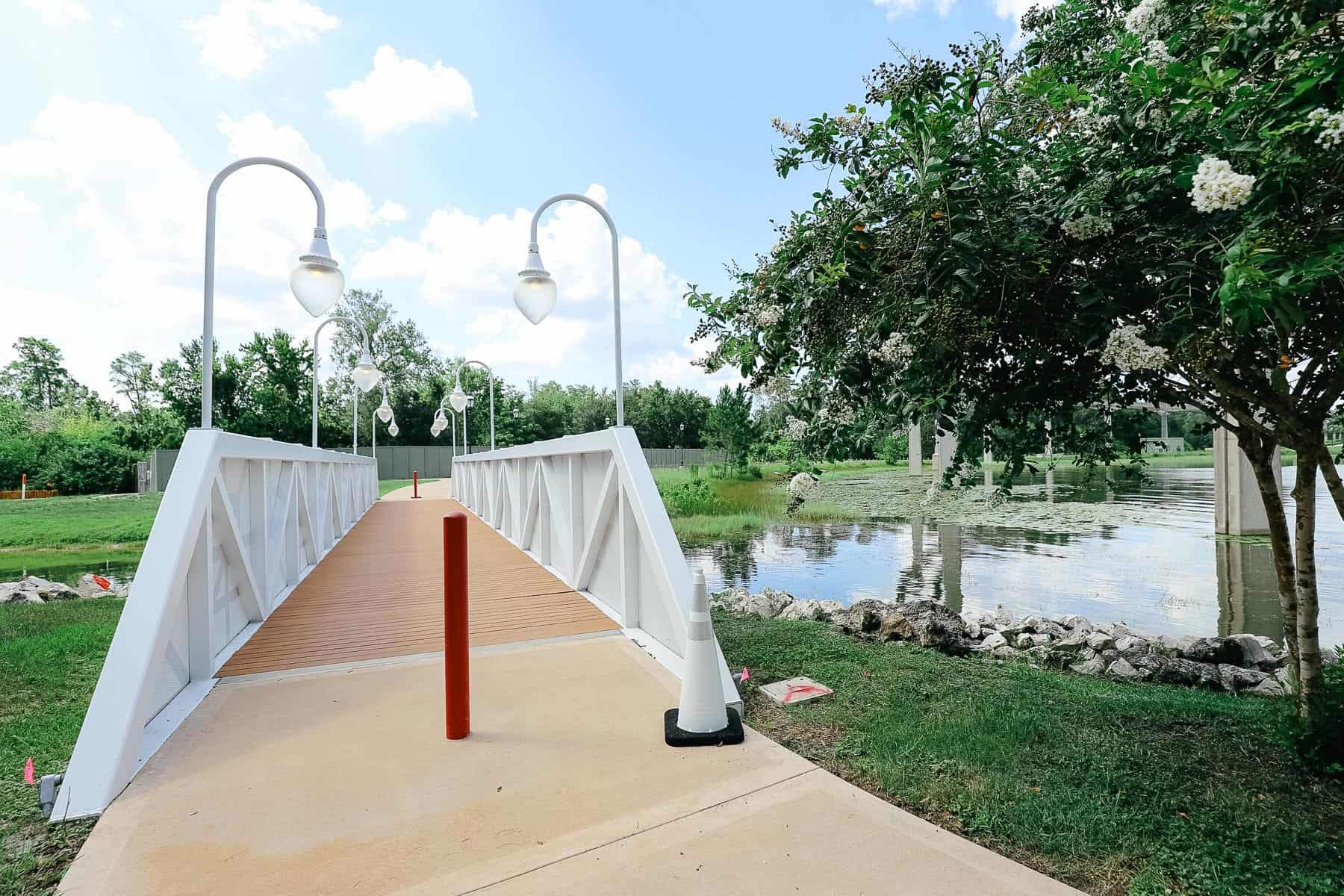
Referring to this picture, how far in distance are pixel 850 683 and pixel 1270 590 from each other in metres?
9.35

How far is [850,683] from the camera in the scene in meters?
4.47

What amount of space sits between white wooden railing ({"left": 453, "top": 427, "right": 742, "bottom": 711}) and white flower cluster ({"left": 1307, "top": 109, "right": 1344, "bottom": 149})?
10.3ft

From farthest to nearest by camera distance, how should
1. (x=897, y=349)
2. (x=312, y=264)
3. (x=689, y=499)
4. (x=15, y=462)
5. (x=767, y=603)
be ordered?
1. (x=15, y=462)
2. (x=689, y=499)
3. (x=767, y=603)
4. (x=312, y=264)
5. (x=897, y=349)

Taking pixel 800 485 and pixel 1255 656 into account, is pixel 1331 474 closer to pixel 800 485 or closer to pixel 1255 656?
pixel 800 485

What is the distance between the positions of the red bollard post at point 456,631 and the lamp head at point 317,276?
2613 mm

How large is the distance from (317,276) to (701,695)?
4.10m

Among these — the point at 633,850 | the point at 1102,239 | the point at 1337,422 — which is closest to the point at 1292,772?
the point at 1337,422

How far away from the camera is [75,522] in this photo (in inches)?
807

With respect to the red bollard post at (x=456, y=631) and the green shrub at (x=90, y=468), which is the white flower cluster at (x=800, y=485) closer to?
the red bollard post at (x=456, y=631)

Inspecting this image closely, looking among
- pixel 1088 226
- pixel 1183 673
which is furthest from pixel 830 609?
pixel 1088 226

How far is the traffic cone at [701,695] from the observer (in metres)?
3.30

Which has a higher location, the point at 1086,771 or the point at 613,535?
the point at 613,535

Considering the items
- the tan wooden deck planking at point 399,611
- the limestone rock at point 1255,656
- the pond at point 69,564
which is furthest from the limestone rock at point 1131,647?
the pond at point 69,564

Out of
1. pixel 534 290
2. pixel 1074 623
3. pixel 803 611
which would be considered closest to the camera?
pixel 534 290
